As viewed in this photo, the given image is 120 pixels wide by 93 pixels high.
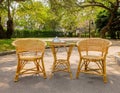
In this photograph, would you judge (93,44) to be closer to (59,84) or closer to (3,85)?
(59,84)

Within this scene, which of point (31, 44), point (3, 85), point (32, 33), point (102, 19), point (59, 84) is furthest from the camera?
point (32, 33)

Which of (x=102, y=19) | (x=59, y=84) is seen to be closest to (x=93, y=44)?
(x=59, y=84)

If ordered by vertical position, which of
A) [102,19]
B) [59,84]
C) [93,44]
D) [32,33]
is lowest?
[59,84]

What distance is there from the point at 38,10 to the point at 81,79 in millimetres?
16641

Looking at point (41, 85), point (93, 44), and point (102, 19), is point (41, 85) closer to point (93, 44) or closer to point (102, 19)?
point (93, 44)

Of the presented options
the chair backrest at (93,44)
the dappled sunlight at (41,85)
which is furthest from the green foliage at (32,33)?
the dappled sunlight at (41,85)

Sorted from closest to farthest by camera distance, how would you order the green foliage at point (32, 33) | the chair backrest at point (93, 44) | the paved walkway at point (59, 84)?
the paved walkway at point (59, 84) < the chair backrest at point (93, 44) < the green foliage at point (32, 33)

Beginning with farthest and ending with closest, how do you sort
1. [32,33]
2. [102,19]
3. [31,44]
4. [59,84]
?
[32,33]
[102,19]
[31,44]
[59,84]

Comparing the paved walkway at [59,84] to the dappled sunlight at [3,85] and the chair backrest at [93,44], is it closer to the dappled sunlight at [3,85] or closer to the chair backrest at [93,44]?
the dappled sunlight at [3,85]

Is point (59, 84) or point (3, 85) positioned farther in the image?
point (59, 84)

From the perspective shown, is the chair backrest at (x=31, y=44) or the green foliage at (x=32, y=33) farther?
the green foliage at (x=32, y=33)

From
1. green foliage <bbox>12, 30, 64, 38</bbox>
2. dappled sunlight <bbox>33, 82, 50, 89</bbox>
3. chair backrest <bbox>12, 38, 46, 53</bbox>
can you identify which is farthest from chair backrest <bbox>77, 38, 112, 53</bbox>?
green foliage <bbox>12, 30, 64, 38</bbox>

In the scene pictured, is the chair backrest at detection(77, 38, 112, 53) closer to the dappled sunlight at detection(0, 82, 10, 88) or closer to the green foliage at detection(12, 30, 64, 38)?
the dappled sunlight at detection(0, 82, 10, 88)

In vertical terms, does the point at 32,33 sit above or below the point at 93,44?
below
